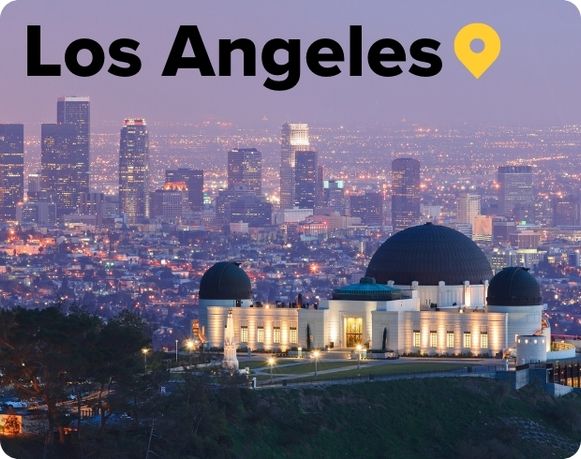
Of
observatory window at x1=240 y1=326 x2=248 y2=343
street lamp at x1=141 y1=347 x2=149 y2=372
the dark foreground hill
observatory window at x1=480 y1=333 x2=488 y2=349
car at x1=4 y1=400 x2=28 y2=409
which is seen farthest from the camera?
observatory window at x1=240 y1=326 x2=248 y2=343

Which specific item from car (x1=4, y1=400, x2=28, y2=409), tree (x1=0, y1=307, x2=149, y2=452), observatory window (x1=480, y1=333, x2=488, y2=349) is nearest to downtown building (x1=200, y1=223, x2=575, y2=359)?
observatory window (x1=480, y1=333, x2=488, y2=349)

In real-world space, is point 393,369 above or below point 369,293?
below

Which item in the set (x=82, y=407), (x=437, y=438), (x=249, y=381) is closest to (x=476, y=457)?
(x=437, y=438)

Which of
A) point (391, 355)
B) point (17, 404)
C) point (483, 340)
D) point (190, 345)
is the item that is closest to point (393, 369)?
point (391, 355)

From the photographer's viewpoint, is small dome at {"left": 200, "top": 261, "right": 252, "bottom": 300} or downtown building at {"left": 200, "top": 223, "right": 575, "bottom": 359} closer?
downtown building at {"left": 200, "top": 223, "right": 575, "bottom": 359}

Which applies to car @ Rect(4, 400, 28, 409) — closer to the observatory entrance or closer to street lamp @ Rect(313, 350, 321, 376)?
street lamp @ Rect(313, 350, 321, 376)

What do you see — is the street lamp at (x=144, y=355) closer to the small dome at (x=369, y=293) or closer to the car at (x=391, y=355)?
the car at (x=391, y=355)

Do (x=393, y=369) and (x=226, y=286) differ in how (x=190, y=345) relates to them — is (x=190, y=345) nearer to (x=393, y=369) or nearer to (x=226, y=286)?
(x=226, y=286)
